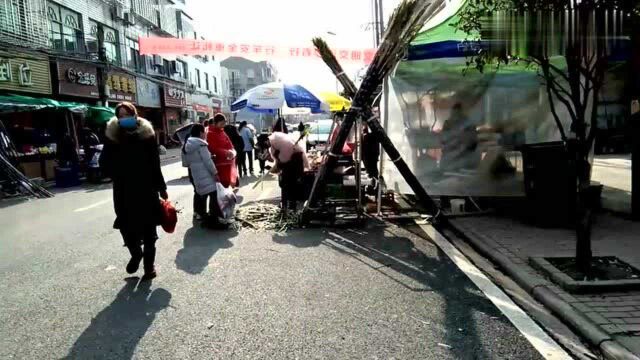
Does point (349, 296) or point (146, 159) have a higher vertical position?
point (146, 159)

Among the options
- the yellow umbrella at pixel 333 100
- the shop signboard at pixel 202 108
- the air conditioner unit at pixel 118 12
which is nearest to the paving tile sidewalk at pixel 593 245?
the yellow umbrella at pixel 333 100

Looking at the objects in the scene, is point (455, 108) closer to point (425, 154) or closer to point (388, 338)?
point (425, 154)

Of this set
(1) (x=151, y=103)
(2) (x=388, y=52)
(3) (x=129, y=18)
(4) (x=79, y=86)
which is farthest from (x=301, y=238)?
(1) (x=151, y=103)

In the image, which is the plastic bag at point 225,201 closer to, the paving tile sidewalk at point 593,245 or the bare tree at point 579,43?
the paving tile sidewalk at point 593,245

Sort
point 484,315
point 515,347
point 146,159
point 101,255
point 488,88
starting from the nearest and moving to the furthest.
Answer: point 515,347 < point 484,315 < point 146,159 < point 101,255 < point 488,88

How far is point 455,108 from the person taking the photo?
8383mm

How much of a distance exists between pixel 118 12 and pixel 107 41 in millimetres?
2514

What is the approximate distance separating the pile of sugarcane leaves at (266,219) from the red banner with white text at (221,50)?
8384 millimetres

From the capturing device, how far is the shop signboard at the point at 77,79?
789 inches

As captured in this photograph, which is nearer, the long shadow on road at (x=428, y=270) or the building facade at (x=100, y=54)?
the long shadow on road at (x=428, y=270)

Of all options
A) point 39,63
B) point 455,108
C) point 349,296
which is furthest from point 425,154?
point 39,63

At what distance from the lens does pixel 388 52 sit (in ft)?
23.4

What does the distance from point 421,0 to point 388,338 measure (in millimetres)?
4650

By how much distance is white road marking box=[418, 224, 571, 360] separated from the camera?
353cm
